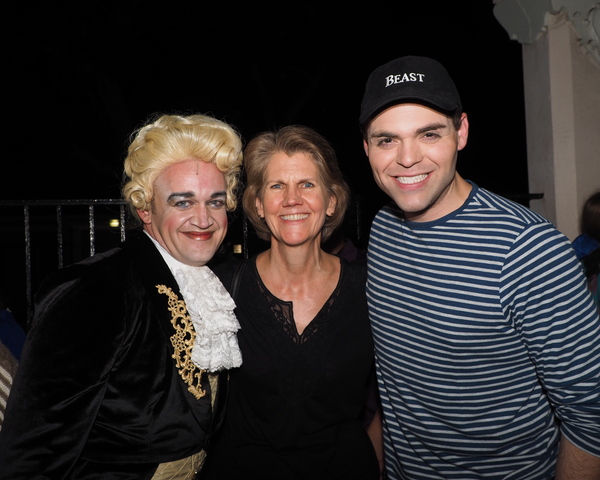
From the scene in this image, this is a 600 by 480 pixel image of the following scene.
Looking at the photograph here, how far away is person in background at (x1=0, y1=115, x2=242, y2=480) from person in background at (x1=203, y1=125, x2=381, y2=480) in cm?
19

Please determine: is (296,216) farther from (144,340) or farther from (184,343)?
(144,340)

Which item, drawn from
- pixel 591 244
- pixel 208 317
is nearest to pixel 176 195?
pixel 208 317

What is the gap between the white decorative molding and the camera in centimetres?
403

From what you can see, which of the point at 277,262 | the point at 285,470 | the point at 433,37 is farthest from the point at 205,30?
the point at 285,470

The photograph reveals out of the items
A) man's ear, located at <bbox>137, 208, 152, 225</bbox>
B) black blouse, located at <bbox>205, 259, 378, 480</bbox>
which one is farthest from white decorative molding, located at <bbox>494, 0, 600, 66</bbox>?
man's ear, located at <bbox>137, 208, 152, 225</bbox>

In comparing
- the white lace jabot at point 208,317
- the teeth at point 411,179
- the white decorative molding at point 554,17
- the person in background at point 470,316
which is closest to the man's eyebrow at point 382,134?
the person in background at point 470,316

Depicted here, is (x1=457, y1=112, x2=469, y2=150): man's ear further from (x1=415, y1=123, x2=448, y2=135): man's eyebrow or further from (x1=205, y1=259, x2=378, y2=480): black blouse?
(x1=205, y1=259, x2=378, y2=480): black blouse

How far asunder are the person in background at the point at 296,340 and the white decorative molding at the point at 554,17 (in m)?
2.67

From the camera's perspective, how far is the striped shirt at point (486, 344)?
1.67 metres

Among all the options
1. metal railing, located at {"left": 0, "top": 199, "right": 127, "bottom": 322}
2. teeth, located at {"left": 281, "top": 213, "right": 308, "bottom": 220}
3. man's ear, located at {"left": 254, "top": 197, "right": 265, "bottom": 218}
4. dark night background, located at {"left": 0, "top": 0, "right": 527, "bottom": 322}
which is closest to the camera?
teeth, located at {"left": 281, "top": 213, "right": 308, "bottom": 220}

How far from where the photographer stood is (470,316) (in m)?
1.81

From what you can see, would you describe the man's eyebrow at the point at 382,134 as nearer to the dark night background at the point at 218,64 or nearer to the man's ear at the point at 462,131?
the man's ear at the point at 462,131

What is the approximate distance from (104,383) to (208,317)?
1.61 feet

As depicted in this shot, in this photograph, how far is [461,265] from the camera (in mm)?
1820
